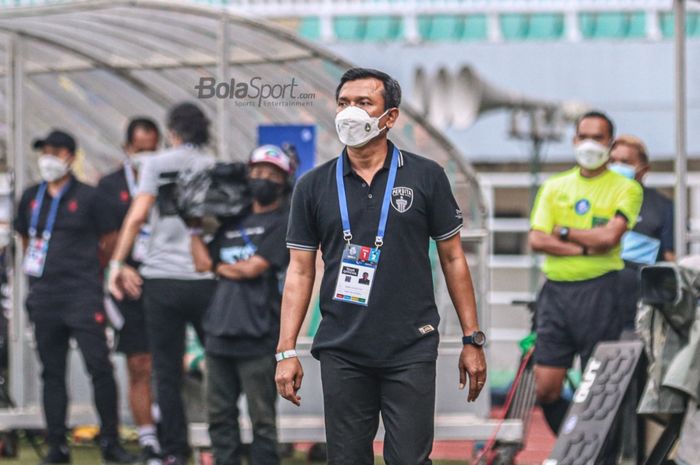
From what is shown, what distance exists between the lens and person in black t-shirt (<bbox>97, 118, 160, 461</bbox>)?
1078 cm

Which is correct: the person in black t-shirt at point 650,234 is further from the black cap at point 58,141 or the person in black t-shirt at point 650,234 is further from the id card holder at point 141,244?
the black cap at point 58,141

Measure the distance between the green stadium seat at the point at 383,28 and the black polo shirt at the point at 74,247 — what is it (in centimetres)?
1242

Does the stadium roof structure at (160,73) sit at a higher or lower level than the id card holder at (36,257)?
higher

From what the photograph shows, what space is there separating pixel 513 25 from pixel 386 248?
16.9m

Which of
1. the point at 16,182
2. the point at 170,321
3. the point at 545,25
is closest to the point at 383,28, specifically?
the point at 545,25

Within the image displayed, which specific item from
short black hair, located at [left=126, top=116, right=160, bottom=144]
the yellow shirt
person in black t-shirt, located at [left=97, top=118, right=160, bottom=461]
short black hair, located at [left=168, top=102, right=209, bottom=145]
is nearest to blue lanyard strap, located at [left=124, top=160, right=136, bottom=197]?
person in black t-shirt, located at [left=97, top=118, right=160, bottom=461]

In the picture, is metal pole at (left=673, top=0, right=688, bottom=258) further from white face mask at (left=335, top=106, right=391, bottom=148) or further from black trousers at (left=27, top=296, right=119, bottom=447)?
black trousers at (left=27, top=296, right=119, bottom=447)

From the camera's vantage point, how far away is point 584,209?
9594 millimetres

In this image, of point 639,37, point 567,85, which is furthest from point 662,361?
point 639,37

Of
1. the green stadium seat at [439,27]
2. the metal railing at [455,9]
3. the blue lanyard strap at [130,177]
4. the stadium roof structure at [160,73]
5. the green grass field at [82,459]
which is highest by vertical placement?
the metal railing at [455,9]

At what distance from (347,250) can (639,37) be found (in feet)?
55.9

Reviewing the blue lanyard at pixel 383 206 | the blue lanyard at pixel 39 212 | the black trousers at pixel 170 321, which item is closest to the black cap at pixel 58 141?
the blue lanyard at pixel 39 212

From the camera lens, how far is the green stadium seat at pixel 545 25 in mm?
23312

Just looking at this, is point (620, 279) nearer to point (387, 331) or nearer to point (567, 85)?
point (387, 331)
